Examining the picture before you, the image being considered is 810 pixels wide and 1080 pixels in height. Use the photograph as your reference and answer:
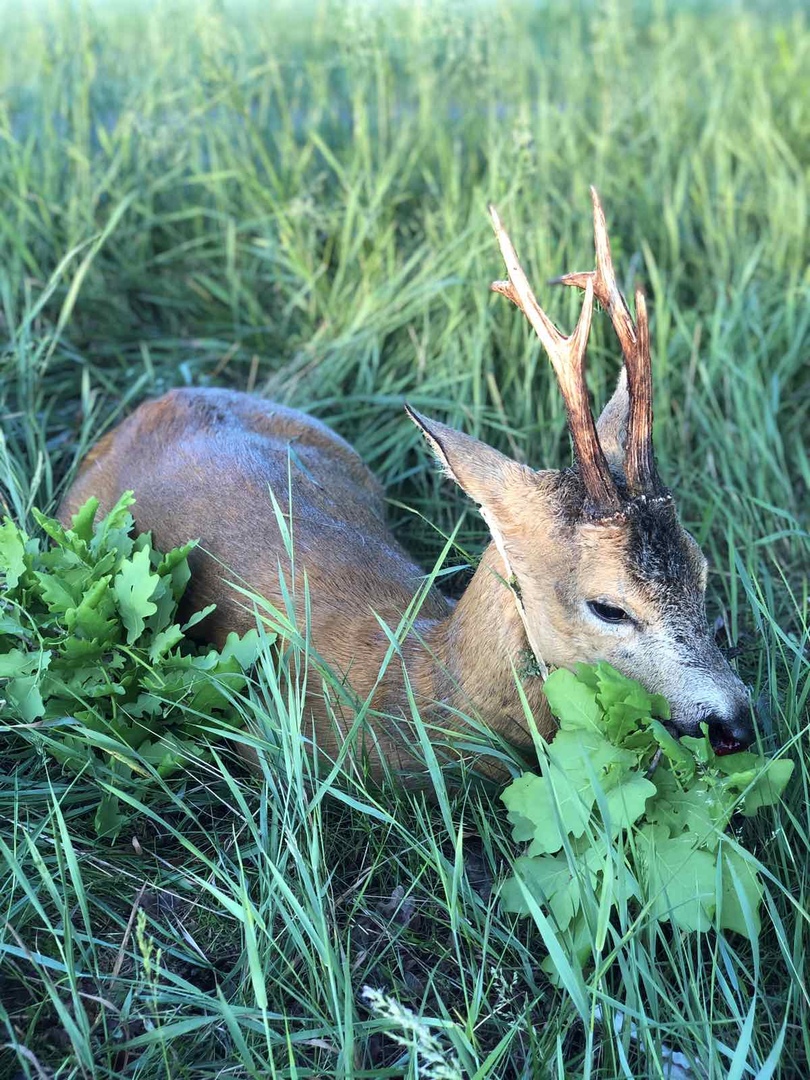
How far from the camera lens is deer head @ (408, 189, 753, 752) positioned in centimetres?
233

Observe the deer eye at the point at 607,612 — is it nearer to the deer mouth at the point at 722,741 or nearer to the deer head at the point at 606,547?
the deer head at the point at 606,547

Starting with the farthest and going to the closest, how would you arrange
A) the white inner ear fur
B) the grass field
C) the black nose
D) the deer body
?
the deer body < the white inner ear fur < the black nose < the grass field

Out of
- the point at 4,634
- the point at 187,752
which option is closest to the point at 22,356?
the point at 4,634

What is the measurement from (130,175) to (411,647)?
264cm

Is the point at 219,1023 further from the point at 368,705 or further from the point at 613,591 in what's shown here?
the point at 613,591

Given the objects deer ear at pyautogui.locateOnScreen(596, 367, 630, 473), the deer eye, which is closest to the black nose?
the deer eye

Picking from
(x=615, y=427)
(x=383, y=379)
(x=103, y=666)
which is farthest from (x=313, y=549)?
(x=383, y=379)

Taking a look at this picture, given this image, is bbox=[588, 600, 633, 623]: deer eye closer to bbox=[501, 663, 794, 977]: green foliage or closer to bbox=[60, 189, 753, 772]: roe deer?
bbox=[60, 189, 753, 772]: roe deer

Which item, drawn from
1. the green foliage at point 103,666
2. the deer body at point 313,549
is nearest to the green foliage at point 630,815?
the deer body at point 313,549

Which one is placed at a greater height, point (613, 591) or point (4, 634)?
point (613, 591)

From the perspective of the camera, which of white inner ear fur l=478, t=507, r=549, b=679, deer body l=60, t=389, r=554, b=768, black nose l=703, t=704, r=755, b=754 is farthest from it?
deer body l=60, t=389, r=554, b=768

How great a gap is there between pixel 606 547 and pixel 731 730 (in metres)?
0.41

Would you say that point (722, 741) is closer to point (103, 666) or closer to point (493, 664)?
point (493, 664)

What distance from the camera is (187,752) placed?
2.58 meters
